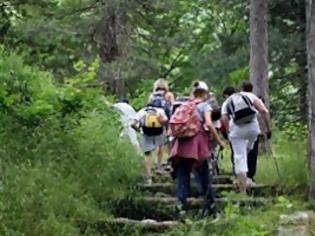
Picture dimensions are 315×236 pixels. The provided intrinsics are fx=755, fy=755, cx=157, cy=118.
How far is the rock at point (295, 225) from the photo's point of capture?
802 cm

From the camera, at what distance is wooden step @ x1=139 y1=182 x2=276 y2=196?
11.0 metres

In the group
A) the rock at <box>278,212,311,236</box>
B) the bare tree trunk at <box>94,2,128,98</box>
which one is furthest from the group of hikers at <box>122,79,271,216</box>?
the bare tree trunk at <box>94,2,128,98</box>

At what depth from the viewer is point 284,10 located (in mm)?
18891

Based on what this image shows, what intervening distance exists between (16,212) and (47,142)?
1.96 meters

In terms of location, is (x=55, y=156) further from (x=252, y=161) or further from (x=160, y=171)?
(x=252, y=161)

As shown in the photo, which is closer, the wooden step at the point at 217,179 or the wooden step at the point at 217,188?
the wooden step at the point at 217,188

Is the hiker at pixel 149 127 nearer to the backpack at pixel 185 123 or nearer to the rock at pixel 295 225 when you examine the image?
the backpack at pixel 185 123

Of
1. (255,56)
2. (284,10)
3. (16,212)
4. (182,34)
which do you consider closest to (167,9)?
(182,34)

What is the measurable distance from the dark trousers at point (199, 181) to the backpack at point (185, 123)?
0.38 m

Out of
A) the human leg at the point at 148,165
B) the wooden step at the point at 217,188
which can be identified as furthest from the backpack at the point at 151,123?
the wooden step at the point at 217,188

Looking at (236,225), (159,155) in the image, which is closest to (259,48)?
(159,155)

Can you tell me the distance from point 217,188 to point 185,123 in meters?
2.15

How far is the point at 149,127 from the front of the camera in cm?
1221

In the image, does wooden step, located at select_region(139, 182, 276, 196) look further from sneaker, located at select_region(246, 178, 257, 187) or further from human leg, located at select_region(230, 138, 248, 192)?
human leg, located at select_region(230, 138, 248, 192)
